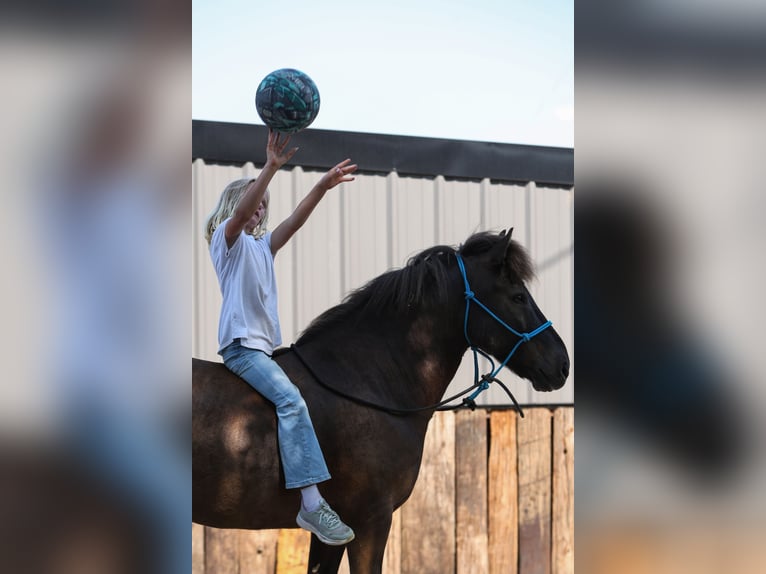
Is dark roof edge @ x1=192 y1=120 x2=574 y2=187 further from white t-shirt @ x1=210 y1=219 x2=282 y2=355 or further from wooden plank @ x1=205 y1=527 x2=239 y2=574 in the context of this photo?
wooden plank @ x1=205 y1=527 x2=239 y2=574

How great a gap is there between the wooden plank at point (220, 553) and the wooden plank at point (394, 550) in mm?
1051

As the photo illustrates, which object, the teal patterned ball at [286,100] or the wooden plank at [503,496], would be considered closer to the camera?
the teal patterned ball at [286,100]

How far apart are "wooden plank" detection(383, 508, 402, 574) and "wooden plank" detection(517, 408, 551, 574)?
1.00 m

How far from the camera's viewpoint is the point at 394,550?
5832 millimetres

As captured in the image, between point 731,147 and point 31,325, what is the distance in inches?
37.1

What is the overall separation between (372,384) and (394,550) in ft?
7.41

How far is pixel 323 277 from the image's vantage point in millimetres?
6145

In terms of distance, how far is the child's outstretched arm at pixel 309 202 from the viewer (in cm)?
400

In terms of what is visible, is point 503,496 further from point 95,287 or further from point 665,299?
point 95,287

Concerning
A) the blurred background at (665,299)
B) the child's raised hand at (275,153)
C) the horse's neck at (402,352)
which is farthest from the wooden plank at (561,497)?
the blurred background at (665,299)

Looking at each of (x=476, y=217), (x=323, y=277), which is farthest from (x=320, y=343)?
(x=476, y=217)

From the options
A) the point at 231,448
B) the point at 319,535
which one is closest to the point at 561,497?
the point at 319,535

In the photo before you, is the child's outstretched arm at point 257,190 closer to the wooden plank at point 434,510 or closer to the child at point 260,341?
the child at point 260,341

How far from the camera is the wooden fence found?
18.4 feet
